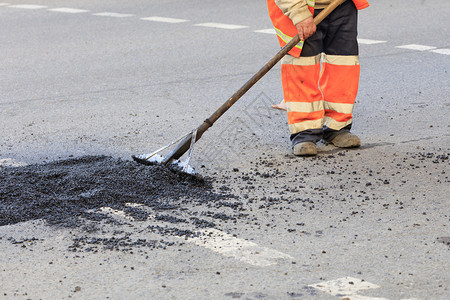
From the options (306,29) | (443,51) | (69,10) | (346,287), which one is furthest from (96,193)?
(69,10)

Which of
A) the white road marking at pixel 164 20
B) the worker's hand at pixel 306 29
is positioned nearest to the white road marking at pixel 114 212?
the worker's hand at pixel 306 29

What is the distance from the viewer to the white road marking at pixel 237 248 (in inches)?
138

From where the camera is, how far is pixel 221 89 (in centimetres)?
712

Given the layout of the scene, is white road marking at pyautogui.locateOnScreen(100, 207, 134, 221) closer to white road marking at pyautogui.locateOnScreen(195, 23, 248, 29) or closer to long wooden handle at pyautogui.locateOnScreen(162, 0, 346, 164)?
long wooden handle at pyautogui.locateOnScreen(162, 0, 346, 164)

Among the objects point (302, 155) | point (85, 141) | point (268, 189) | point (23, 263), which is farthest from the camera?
point (85, 141)

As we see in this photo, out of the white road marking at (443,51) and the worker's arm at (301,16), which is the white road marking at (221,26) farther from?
the worker's arm at (301,16)

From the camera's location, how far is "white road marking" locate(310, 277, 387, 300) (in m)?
3.12

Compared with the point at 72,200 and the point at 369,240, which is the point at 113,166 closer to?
the point at 72,200

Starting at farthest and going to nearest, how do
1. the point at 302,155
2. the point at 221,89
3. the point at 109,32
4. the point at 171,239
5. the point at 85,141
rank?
the point at 109,32, the point at 221,89, the point at 85,141, the point at 302,155, the point at 171,239

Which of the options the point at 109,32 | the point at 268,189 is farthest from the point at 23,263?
the point at 109,32

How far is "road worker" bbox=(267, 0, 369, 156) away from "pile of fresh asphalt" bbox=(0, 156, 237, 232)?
3.54 ft

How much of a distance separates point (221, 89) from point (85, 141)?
1834 mm

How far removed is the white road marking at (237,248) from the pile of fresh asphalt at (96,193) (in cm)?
17

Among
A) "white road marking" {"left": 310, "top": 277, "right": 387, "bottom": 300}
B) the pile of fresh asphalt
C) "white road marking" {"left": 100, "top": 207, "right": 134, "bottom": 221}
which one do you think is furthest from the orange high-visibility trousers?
"white road marking" {"left": 310, "top": 277, "right": 387, "bottom": 300}
